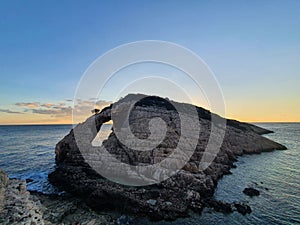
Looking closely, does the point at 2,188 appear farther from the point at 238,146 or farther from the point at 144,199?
the point at 238,146

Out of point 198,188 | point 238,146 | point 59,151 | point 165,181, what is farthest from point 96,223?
point 238,146

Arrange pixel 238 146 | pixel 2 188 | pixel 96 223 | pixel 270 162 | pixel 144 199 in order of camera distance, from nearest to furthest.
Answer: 1. pixel 2 188
2. pixel 96 223
3. pixel 144 199
4. pixel 270 162
5. pixel 238 146

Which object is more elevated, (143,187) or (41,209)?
(143,187)

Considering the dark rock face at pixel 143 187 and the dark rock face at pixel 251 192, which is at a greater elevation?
the dark rock face at pixel 143 187

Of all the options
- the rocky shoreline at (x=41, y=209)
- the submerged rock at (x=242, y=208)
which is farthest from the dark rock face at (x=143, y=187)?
the submerged rock at (x=242, y=208)

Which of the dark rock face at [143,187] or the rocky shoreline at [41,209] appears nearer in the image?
the rocky shoreline at [41,209]

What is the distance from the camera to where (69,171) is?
34.4 m

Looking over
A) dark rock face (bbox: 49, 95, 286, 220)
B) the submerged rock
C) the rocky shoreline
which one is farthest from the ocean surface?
the rocky shoreline

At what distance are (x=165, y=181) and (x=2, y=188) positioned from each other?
1912 cm

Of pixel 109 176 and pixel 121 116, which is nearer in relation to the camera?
pixel 109 176

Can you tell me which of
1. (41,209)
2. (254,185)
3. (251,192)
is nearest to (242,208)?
(251,192)

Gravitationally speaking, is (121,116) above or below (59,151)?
above

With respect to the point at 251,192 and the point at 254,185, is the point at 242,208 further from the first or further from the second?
the point at 254,185

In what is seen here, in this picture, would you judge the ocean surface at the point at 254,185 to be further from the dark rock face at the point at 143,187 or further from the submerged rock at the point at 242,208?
the dark rock face at the point at 143,187
